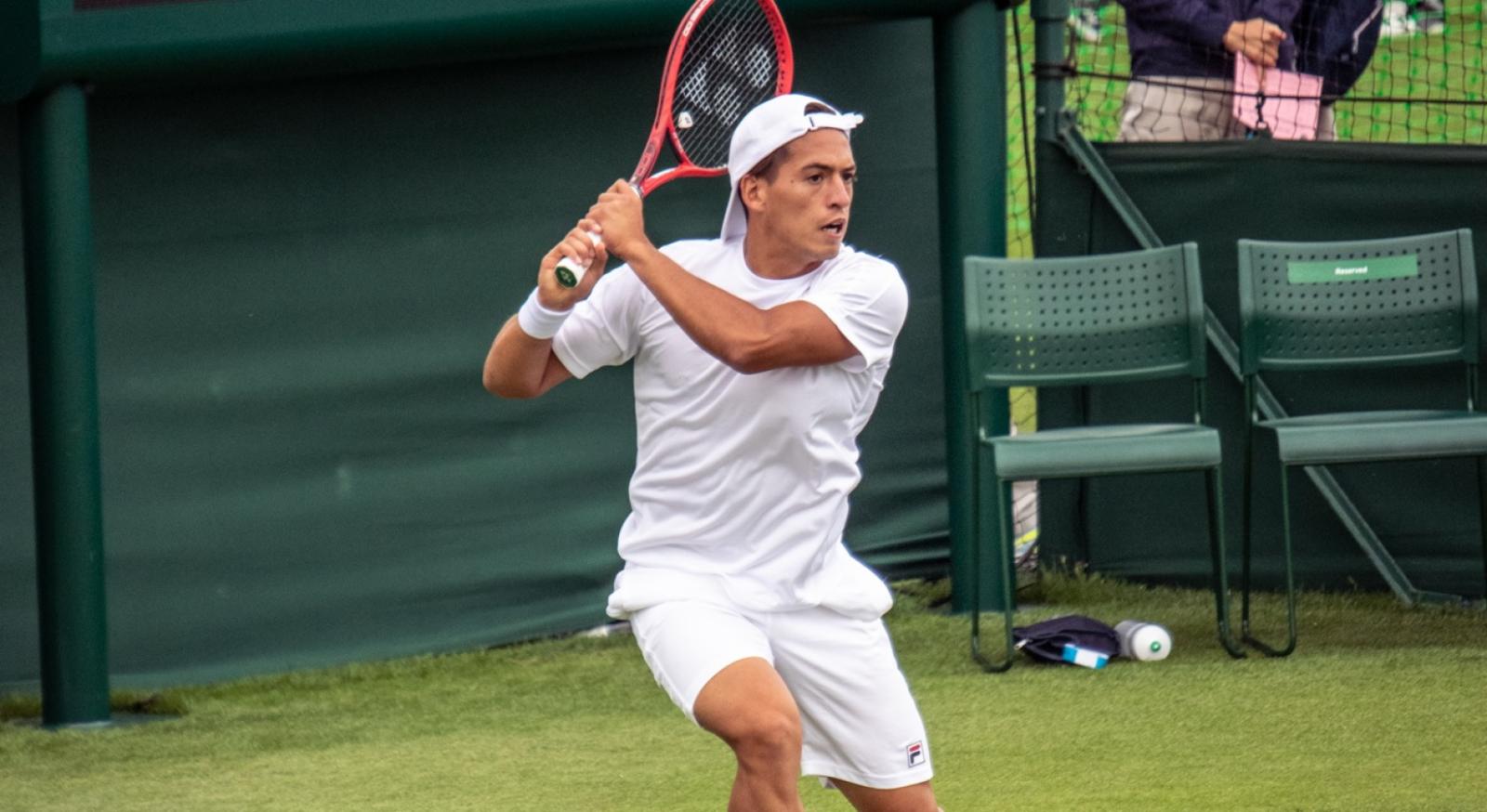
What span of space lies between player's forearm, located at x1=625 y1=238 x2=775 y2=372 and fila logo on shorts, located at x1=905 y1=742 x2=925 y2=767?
77 centimetres

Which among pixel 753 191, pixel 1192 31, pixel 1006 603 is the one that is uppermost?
pixel 1192 31

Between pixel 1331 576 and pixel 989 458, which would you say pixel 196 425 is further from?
pixel 1331 576

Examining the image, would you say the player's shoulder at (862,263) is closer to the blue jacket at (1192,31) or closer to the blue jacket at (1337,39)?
the blue jacket at (1192,31)

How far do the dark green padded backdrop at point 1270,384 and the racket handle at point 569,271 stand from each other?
14.6 ft

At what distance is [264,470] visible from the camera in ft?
22.3

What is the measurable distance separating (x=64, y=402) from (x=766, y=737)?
3124 millimetres

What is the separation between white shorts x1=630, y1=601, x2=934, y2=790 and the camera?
12.4 feet

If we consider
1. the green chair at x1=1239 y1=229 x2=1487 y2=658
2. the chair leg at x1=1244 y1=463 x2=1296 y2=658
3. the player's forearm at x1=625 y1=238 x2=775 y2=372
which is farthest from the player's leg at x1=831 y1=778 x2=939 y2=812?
the green chair at x1=1239 y1=229 x2=1487 y2=658

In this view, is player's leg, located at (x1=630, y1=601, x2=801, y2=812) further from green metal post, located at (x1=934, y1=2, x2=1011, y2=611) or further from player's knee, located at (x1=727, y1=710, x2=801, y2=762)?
green metal post, located at (x1=934, y1=2, x2=1011, y2=611)

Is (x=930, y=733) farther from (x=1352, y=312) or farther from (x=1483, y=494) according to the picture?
(x=1352, y=312)

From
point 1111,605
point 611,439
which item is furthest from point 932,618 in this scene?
point 611,439

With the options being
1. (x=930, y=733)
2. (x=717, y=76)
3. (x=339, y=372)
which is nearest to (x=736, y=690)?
(x=717, y=76)

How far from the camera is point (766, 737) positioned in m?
3.54

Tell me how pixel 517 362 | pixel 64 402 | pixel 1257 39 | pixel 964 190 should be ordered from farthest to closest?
pixel 1257 39 → pixel 964 190 → pixel 64 402 → pixel 517 362
